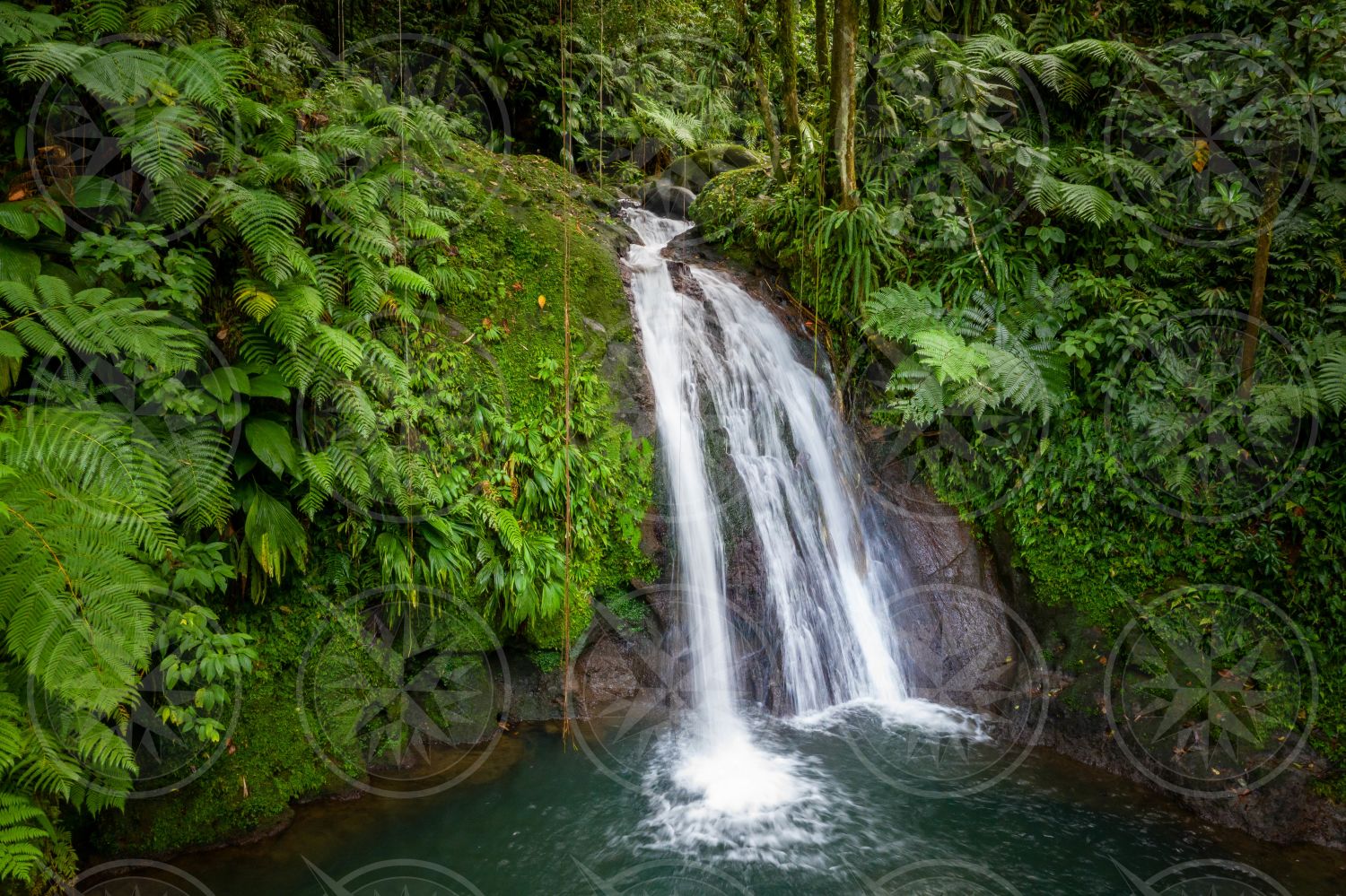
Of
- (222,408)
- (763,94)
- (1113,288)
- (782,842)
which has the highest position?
(763,94)

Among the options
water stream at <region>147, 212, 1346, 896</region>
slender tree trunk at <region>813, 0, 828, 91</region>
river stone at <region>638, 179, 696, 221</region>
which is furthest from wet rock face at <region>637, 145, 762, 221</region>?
water stream at <region>147, 212, 1346, 896</region>

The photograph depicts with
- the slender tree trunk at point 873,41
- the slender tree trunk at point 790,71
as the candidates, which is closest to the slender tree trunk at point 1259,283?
the slender tree trunk at point 873,41

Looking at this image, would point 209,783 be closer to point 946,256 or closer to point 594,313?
point 594,313

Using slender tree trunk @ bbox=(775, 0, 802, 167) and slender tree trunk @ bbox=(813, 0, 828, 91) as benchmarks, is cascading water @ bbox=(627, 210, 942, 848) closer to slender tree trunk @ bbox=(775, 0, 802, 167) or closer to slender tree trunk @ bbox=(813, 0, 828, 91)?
slender tree trunk @ bbox=(775, 0, 802, 167)

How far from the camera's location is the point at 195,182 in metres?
3.28

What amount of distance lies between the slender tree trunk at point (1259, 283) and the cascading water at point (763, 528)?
2728mm

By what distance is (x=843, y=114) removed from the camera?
6.17 meters

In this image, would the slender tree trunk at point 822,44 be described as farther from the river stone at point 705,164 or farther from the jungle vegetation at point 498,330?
the river stone at point 705,164

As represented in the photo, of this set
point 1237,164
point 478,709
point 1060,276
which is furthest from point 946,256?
point 478,709

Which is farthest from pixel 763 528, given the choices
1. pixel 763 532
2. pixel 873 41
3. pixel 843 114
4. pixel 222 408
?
pixel 873 41

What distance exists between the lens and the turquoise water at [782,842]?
139 inches

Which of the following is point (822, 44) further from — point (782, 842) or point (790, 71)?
point (782, 842)

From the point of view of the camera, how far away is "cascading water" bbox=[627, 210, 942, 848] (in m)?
4.83

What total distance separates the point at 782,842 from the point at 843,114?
19.2 feet
